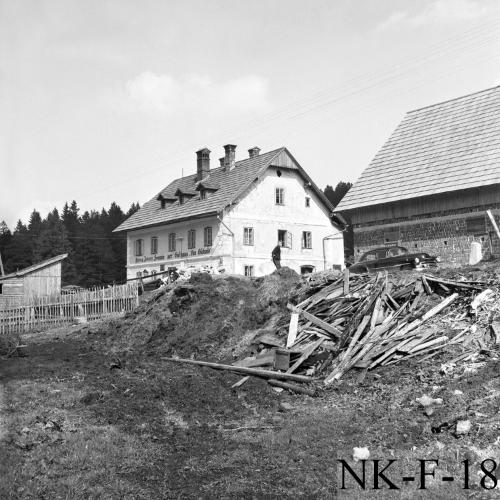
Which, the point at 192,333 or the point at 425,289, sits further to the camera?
the point at 192,333

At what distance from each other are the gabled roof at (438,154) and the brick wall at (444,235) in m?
1.29

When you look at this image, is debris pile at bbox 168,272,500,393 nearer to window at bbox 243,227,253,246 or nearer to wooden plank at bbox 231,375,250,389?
wooden plank at bbox 231,375,250,389

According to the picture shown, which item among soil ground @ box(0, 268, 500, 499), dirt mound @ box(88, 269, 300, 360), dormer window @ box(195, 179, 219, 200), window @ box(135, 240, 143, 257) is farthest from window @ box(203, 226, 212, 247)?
soil ground @ box(0, 268, 500, 499)

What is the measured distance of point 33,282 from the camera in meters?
45.1

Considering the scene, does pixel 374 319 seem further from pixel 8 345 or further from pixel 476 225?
pixel 476 225

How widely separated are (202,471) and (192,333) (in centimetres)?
1235

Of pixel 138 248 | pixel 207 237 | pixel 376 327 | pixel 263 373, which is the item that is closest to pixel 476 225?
pixel 376 327

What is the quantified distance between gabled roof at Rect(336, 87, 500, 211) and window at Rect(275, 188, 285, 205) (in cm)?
1526

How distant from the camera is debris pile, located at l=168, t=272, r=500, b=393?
14.0 m

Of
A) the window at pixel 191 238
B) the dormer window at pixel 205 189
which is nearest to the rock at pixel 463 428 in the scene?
the window at pixel 191 238

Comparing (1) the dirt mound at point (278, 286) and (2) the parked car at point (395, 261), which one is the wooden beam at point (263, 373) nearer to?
(1) the dirt mound at point (278, 286)

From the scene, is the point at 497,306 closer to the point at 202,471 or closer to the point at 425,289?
the point at 425,289

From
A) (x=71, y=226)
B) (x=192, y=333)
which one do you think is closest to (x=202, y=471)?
(x=192, y=333)

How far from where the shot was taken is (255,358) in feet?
51.2
